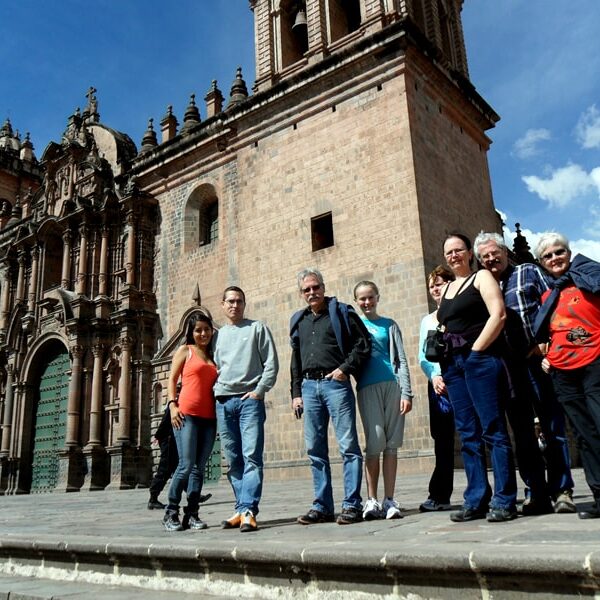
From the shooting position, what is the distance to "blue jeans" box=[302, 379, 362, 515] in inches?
165

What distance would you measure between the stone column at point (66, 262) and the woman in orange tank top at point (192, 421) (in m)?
15.1

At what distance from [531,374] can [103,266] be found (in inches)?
623

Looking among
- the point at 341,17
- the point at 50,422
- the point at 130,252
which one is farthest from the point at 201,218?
the point at 50,422

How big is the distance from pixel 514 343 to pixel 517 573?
5.81 feet

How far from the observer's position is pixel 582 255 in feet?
11.8

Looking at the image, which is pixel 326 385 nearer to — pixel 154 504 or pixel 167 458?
pixel 167 458

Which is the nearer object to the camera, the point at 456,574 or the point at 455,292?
the point at 456,574

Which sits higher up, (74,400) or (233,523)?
(74,400)

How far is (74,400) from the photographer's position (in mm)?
16953

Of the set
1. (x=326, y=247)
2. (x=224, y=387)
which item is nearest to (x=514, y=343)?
(x=224, y=387)

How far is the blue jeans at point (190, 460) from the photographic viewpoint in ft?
14.9

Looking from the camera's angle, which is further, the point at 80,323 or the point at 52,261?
the point at 52,261

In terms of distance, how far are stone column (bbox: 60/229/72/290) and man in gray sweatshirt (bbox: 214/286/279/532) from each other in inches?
605

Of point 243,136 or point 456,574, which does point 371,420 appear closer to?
point 456,574
